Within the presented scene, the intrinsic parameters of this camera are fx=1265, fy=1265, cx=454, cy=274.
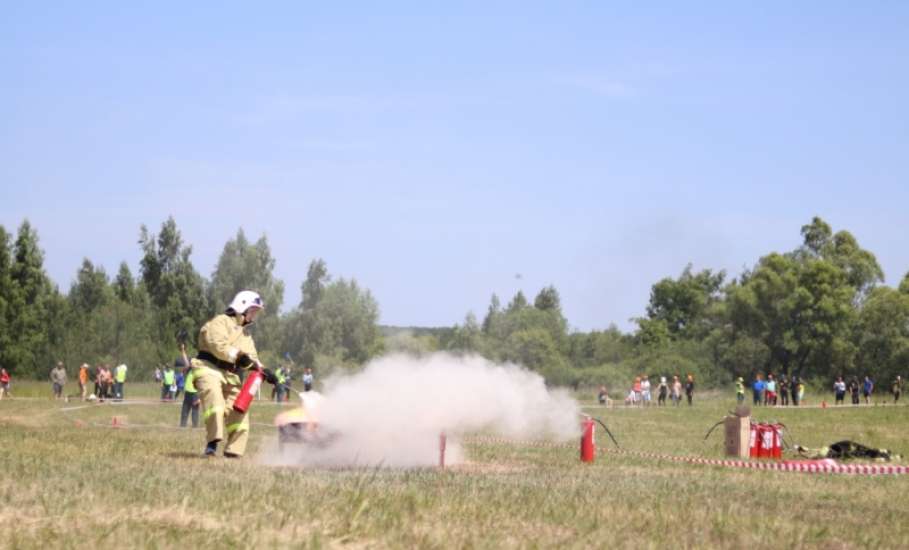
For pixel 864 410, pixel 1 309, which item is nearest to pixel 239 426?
pixel 864 410

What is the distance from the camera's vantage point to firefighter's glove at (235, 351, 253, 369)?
1766 centimetres

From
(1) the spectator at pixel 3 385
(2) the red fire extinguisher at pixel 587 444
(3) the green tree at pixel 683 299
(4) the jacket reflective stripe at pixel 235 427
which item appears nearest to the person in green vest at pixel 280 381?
(4) the jacket reflective stripe at pixel 235 427

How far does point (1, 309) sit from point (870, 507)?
8046 centimetres

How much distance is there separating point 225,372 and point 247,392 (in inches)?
30.4

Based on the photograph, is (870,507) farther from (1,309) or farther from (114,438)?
(1,309)

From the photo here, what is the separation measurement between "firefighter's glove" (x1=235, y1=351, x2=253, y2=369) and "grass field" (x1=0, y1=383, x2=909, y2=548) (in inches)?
54.8

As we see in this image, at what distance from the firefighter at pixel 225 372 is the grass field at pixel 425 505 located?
555 mm

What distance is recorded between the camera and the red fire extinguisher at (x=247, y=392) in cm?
1742

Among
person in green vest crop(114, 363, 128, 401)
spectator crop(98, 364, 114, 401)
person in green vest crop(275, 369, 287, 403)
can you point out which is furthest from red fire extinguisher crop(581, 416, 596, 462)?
spectator crop(98, 364, 114, 401)

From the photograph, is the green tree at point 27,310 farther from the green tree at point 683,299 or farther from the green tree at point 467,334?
the green tree at point 683,299

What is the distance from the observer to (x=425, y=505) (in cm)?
1224

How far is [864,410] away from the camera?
2373 inches

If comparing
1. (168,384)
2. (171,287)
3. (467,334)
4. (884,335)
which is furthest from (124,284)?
(884,335)

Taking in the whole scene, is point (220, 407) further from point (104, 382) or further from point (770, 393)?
point (770, 393)
